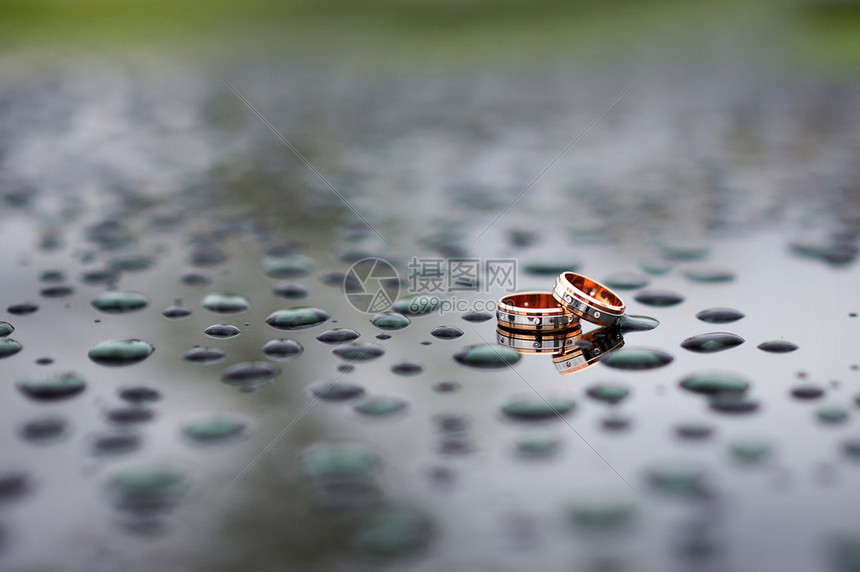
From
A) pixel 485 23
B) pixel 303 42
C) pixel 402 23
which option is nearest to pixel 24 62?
pixel 303 42

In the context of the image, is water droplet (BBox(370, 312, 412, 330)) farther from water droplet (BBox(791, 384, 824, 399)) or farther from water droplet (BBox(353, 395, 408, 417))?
water droplet (BBox(791, 384, 824, 399))

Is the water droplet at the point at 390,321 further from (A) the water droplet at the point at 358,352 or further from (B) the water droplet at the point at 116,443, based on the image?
(B) the water droplet at the point at 116,443

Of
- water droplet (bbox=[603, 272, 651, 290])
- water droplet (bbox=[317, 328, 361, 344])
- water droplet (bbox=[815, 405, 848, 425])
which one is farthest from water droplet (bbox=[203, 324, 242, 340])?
water droplet (bbox=[815, 405, 848, 425])

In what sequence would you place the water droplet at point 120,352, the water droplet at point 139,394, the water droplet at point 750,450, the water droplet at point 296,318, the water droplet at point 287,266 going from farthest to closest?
the water droplet at point 287,266
the water droplet at point 296,318
the water droplet at point 120,352
the water droplet at point 139,394
the water droplet at point 750,450

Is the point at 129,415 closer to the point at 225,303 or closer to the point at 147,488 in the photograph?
the point at 147,488

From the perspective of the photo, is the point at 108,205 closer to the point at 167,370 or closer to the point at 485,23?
the point at 167,370

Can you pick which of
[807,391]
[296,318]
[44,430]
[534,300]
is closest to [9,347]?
[44,430]

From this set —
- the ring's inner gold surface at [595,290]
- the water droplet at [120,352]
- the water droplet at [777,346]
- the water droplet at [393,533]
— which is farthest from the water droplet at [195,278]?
the water droplet at [777,346]
